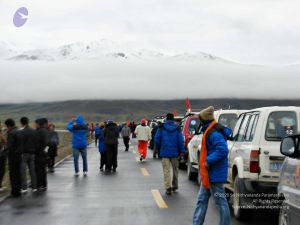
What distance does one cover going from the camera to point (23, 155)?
15.0m

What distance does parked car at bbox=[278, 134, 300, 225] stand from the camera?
6.92m

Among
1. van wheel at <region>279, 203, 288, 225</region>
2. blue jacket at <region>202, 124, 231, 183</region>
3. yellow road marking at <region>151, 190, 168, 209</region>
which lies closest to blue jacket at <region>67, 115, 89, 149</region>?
yellow road marking at <region>151, 190, 168, 209</region>

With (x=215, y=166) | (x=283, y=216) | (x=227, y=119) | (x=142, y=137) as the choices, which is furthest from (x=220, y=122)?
(x=142, y=137)

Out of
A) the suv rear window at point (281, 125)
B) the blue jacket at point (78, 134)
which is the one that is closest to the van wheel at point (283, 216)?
the suv rear window at point (281, 125)

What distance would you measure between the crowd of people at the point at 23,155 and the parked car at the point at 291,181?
815cm

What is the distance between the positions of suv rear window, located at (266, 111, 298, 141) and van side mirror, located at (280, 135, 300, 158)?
2835mm

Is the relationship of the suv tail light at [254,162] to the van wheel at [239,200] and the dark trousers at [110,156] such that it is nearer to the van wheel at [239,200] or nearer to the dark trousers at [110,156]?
the van wheel at [239,200]

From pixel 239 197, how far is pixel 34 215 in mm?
3835

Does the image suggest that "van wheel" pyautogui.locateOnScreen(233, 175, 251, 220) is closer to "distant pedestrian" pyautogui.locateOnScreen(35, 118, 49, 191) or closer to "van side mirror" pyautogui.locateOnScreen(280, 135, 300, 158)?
"van side mirror" pyautogui.locateOnScreen(280, 135, 300, 158)

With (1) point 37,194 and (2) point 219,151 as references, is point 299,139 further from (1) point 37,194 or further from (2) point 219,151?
(1) point 37,194

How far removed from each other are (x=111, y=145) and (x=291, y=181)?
559 inches

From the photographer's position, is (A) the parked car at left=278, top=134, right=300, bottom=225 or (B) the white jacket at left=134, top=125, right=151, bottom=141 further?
(B) the white jacket at left=134, top=125, right=151, bottom=141

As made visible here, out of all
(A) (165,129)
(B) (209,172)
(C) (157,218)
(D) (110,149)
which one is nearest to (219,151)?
(B) (209,172)

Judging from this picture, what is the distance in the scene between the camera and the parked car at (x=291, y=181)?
22.7 ft
